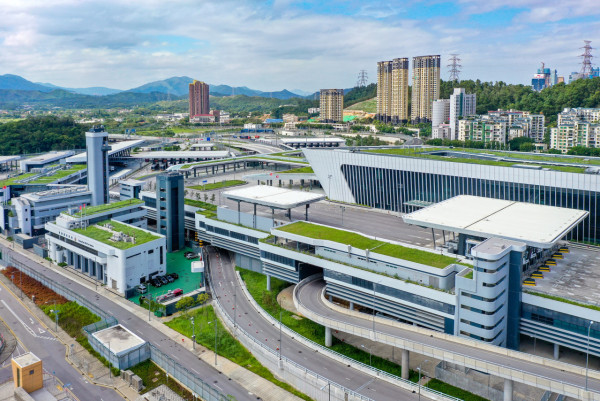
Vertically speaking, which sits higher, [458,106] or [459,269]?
[458,106]

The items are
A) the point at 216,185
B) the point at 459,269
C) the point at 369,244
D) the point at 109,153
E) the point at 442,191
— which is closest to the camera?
the point at 459,269

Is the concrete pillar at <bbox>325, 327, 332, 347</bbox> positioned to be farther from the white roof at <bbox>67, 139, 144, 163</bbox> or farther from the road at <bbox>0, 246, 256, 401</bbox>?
the white roof at <bbox>67, 139, 144, 163</bbox>

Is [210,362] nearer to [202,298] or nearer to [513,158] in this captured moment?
[202,298]

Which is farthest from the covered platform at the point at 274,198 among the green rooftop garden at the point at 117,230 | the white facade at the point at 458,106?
the white facade at the point at 458,106

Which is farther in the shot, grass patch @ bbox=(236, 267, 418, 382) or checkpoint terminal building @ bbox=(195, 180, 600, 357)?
grass patch @ bbox=(236, 267, 418, 382)

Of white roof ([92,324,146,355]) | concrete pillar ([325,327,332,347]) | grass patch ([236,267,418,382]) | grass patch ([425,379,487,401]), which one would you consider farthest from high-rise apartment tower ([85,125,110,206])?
grass patch ([425,379,487,401])

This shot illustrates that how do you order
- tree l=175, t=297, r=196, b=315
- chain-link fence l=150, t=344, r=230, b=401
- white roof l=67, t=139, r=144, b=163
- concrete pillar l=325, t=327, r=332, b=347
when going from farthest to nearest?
1. white roof l=67, t=139, r=144, b=163
2. tree l=175, t=297, r=196, b=315
3. concrete pillar l=325, t=327, r=332, b=347
4. chain-link fence l=150, t=344, r=230, b=401

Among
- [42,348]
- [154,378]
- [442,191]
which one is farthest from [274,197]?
[42,348]
